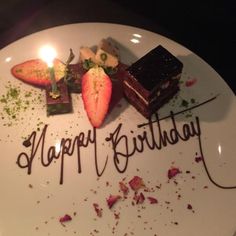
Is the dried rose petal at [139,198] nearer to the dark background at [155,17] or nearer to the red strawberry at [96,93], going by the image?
the red strawberry at [96,93]

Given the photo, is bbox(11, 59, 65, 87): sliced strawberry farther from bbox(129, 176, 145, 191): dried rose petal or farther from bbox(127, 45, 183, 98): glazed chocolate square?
bbox(129, 176, 145, 191): dried rose petal

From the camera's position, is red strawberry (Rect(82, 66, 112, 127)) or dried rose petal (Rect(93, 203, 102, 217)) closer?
dried rose petal (Rect(93, 203, 102, 217))

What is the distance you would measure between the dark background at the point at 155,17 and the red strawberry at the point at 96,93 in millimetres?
617

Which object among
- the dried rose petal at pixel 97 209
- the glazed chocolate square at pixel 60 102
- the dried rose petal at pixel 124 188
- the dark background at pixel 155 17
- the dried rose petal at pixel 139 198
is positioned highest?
the dark background at pixel 155 17

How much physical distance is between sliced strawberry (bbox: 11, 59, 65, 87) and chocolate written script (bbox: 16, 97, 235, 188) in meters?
0.22

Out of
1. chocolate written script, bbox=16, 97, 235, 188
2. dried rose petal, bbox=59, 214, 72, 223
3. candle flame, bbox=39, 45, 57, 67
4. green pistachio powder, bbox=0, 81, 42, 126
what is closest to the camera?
dried rose petal, bbox=59, 214, 72, 223

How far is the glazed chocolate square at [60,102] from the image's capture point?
1918 millimetres

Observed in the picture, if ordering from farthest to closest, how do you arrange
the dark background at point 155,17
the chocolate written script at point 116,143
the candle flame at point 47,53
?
1. the dark background at point 155,17
2. the candle flame at point 47,53
3. the chocolate written script at point 116,143

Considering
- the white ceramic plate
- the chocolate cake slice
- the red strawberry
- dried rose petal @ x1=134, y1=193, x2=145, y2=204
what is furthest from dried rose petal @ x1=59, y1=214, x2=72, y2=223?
the chocolate cake slice

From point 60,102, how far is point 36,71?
22cm

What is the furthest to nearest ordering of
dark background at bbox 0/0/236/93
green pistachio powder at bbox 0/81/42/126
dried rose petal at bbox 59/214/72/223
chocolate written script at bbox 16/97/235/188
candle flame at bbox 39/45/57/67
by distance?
1. dark background at bbox 0/0/236/93
2. candle flame at bbox 39/45/57/67
3. green pistachio powder at bbox 0/81/42/126
4. chocolate written script at bbox 16/97/235/188
5. dried rose petal at bbox 59/214/72/223

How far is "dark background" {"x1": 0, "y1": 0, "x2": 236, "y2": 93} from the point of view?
2.45 meters

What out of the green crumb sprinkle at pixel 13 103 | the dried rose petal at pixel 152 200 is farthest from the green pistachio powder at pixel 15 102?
the dried rose petal at pixel 152 200

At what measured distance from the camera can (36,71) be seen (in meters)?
2.03
